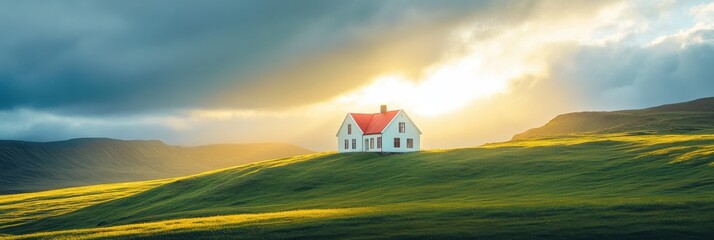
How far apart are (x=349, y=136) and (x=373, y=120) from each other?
17.5ft

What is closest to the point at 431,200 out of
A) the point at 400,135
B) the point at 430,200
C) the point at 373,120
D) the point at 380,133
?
the point at 430,200

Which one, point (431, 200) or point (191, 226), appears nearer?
point (191, 226)

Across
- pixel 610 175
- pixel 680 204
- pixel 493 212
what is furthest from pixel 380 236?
pixel 610 175

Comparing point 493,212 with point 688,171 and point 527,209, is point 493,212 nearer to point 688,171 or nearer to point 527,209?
point 527,209

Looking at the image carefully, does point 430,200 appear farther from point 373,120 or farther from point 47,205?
point 47,205

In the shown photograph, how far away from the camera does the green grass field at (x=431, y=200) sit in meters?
36.6

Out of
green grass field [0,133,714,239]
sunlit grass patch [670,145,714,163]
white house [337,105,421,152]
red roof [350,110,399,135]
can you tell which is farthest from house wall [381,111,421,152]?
sunlit grass patch [670,145,714,163]

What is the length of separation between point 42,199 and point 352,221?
89.3 metres

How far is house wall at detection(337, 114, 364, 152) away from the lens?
4557 inches

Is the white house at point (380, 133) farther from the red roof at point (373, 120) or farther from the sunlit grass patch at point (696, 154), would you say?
the sunlit grass patch at point (696, 154)

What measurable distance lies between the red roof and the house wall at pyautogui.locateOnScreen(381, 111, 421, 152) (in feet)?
3.17

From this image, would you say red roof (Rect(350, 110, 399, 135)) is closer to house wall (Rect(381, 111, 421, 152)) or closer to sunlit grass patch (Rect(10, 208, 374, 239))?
house wall (Rect(381, 111, 421, 152))

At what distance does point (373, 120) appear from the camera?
118 meters

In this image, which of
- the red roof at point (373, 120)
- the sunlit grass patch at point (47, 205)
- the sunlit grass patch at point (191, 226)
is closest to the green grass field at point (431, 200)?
the sunlit grass patch at point (191, 226)
